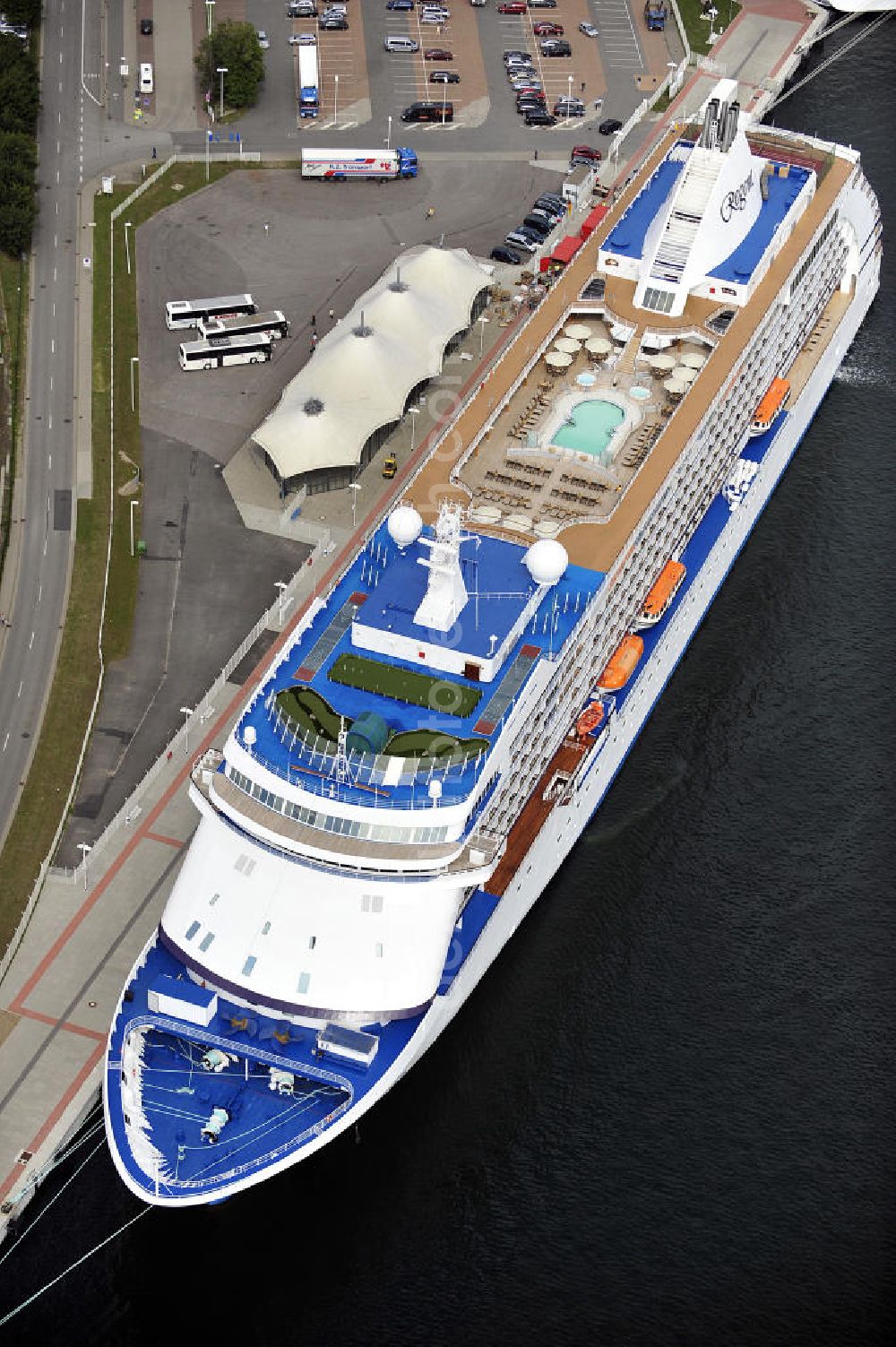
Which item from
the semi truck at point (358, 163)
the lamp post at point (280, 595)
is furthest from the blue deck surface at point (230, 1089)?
the semi truck at point (358, 163)

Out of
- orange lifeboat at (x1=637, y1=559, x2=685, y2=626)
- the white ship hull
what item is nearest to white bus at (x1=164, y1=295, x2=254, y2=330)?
the white ship hull

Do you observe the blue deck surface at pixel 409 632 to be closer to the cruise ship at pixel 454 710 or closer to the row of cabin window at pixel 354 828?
the cruise ship at pixel 454 710

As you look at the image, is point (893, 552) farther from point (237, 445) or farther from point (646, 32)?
point (646, 32)

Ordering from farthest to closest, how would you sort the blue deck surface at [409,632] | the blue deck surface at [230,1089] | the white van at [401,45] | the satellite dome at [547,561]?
the white van at [401,45] < the satellite dome at [547,561] < the blue deck surface at [409,632] < the blue deck surface at [230,1089]

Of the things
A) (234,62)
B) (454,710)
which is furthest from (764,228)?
(234,62)

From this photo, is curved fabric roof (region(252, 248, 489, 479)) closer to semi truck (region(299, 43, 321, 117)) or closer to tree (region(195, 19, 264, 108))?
semi truck (region(299, 43, 321, 117))

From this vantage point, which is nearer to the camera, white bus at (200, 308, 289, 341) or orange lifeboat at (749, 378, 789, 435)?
orange lifeboat at (749, 378, 789, 435)
